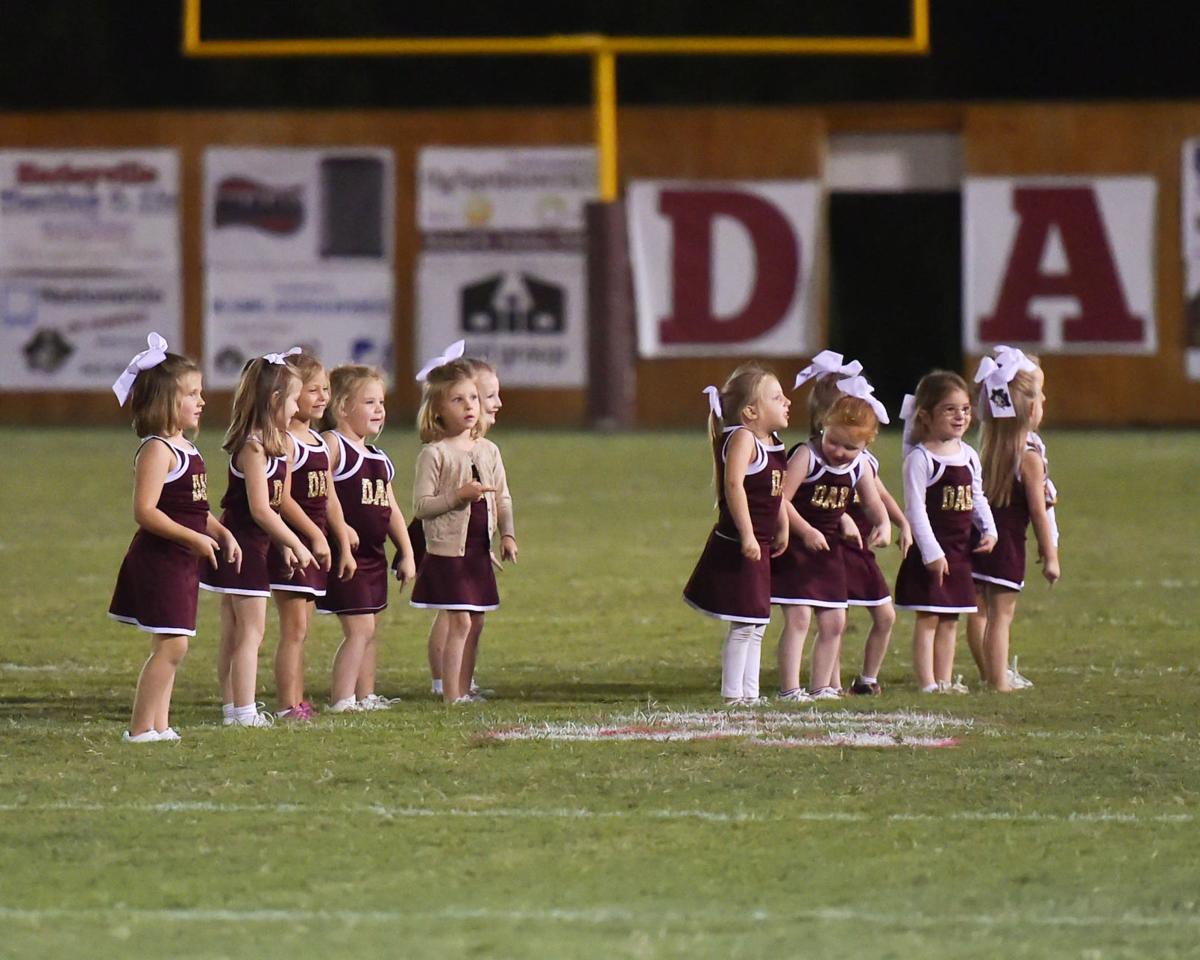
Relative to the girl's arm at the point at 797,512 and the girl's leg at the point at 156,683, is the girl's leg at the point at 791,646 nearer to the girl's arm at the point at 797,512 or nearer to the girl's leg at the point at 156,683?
the girl's arm at the point at 797,512

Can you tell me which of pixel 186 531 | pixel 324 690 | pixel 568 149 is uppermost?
pixel 568 149

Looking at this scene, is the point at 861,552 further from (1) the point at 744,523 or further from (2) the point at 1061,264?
(2) the point at 1061,264

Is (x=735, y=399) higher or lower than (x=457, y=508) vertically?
higher

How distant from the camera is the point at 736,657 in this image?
769cm

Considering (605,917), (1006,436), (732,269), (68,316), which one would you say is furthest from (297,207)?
(605,917)

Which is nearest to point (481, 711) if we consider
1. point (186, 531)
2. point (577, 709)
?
point (577, 709)

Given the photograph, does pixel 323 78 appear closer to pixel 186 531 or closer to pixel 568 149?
pixel 568 149

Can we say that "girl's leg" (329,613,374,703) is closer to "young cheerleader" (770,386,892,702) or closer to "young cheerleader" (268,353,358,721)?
"young cheerleader" (268,353,358,721)

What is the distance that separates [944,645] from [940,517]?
46 centimetres

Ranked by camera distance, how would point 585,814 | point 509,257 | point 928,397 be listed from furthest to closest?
point 509,257, point 928,397, point 585,814

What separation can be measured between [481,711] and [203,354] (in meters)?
17.0

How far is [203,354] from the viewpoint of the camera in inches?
936

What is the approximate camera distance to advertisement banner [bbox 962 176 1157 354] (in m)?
23.0

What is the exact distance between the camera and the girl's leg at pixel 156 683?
21.7 ft
